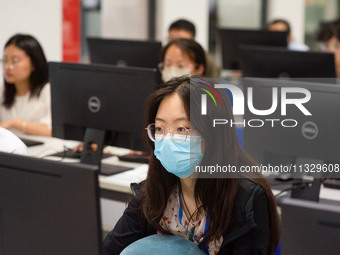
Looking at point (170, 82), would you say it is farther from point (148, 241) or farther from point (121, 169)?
point (121, 169)

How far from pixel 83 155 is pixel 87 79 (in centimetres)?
37

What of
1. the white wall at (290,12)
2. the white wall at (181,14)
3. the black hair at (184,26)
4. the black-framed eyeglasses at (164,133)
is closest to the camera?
the black-framed eyeglasses at (164,133)

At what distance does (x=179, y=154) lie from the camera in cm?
169

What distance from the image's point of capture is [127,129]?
2.64 meters

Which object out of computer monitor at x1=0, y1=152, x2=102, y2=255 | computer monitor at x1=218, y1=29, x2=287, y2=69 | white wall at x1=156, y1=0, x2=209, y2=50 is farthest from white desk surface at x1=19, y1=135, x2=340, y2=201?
white wall at x1=156, y1=0, x2=209, y2=50

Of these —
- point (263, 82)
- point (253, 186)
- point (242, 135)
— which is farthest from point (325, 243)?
point (242, 135)

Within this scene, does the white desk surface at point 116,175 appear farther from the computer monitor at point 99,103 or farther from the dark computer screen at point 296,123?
the dark computer screen at point 296,123

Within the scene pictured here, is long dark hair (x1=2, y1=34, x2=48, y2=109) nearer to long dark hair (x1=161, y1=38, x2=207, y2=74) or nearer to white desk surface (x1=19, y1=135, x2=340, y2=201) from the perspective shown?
white desk surface (x1=19, y1=135, x2=340, y2=201)

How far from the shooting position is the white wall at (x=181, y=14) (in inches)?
246

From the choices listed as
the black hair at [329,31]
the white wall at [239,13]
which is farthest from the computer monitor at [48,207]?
the white wall at [239,13]

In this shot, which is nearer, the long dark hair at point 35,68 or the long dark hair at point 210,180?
the long dark hair at point 210,180

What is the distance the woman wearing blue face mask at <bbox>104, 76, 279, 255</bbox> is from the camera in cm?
160

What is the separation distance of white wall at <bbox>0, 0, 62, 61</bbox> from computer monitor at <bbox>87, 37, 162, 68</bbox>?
944 millimetres

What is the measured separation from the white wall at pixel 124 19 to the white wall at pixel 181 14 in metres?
0.15
